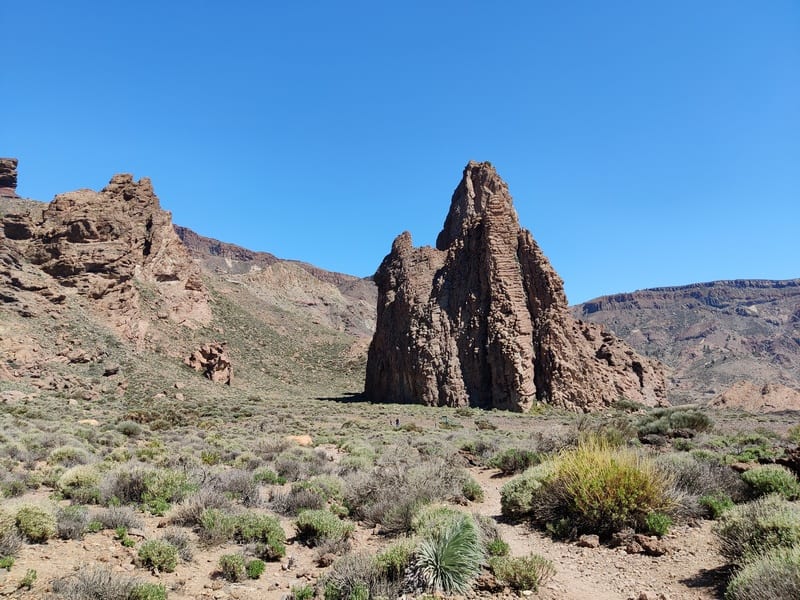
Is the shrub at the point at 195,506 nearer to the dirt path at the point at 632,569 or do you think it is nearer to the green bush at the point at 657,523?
the dirt path at the point at 632,569

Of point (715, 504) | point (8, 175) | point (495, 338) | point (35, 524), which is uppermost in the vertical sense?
point (8, 175)

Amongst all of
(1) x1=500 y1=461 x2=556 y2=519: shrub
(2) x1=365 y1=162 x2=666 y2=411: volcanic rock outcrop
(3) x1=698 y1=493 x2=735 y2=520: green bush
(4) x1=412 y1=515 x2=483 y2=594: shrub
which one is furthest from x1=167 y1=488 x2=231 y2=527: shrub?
(2) x1=365 y1=162 x2=666 y2=411: volcanic rock outcrop

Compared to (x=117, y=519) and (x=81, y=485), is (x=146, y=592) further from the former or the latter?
(x=81, y=485)

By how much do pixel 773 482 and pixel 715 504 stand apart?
127 centimetres

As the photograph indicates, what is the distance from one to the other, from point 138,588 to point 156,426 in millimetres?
19218

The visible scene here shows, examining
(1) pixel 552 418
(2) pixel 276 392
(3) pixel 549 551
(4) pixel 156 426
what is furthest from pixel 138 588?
(2) pixel 276 392

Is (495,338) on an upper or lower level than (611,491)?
upper

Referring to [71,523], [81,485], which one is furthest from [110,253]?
[71,523]

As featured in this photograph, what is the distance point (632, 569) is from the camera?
6414mm

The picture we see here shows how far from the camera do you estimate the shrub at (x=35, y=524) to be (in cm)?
720

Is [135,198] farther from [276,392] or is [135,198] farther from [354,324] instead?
[354,324]

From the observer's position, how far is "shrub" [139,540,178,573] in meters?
6.83

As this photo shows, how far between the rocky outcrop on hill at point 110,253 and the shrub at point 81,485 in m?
35.9

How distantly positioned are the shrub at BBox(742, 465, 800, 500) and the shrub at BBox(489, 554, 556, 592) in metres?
4.46
